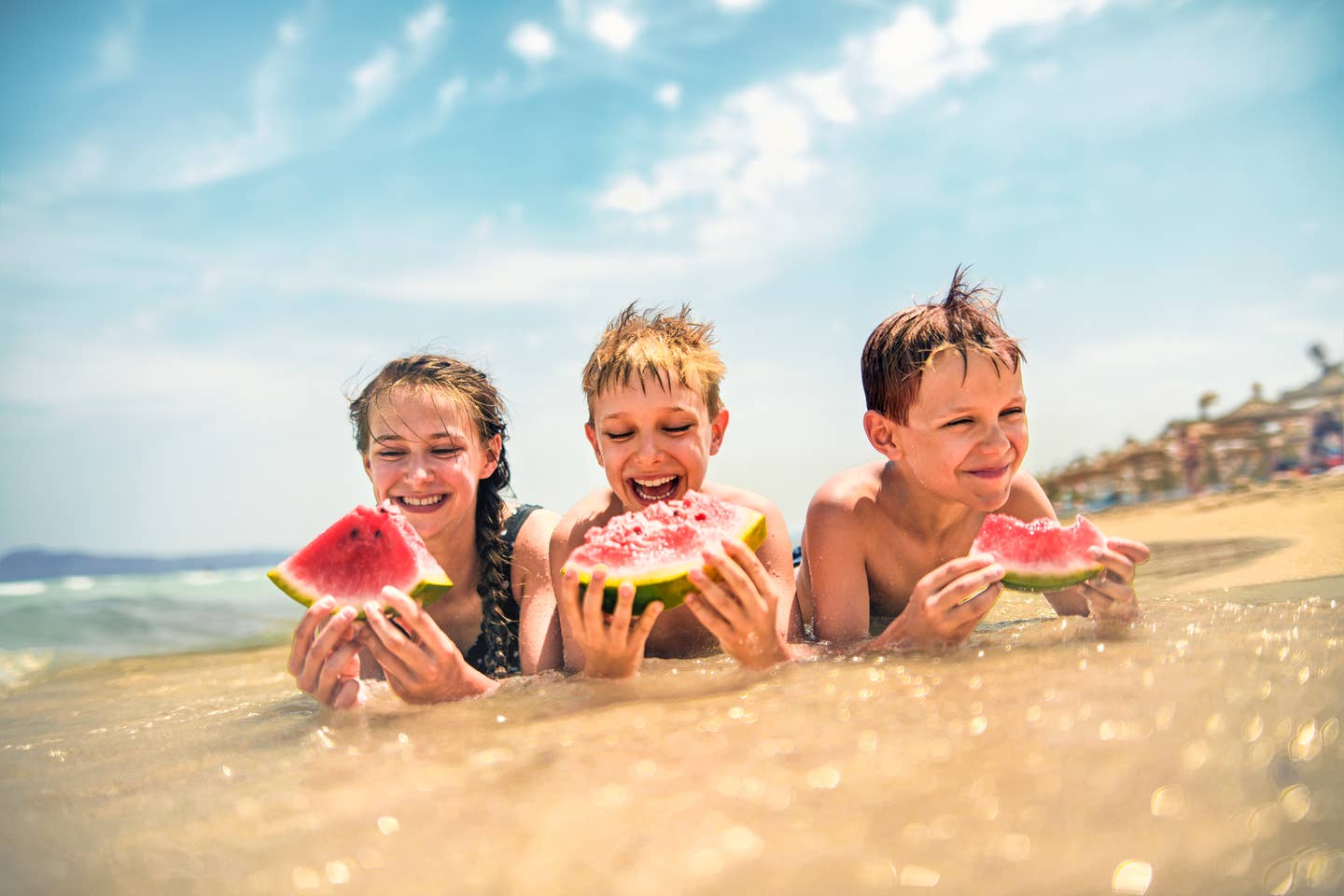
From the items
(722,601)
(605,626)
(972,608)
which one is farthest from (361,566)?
(972,608)

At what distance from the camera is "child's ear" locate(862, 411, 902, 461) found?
404 centimetres

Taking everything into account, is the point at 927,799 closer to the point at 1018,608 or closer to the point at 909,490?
the point at 909,490

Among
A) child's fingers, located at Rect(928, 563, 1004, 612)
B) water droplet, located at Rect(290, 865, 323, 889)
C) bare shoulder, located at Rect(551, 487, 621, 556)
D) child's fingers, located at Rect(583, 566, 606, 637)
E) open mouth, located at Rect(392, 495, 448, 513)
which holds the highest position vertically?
open mouth, located at Rect(392, 495, 448, 513)

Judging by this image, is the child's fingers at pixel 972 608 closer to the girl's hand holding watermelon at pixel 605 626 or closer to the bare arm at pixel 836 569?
the bare arm at pixel 836 569

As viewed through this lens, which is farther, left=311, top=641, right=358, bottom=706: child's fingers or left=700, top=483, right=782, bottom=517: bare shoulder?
left=700, top=483, right=782, bottom=517: bare shoulder

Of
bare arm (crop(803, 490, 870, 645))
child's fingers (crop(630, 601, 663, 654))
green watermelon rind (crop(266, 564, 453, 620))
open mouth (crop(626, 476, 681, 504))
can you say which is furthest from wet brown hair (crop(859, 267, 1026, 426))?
green watermelon rind (crop(266, 564, 453, 620))

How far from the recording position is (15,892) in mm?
1542

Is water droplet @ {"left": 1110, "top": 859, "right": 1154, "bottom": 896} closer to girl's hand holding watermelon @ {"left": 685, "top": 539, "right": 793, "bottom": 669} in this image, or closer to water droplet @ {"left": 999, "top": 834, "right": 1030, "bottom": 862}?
water droplet @ {"left": 999, "top": 834, "right": 1030, "bottom": 862}

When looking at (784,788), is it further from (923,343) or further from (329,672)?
(923,343)

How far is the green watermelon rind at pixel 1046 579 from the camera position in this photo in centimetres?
308

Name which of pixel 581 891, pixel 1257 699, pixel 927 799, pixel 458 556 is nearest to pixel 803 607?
pixel 458 556

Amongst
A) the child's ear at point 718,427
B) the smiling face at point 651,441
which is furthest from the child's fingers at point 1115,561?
the child's ear at point 718,427

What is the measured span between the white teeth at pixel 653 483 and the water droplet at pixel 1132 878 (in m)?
2.79

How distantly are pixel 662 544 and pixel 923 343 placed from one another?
5.27 feet
